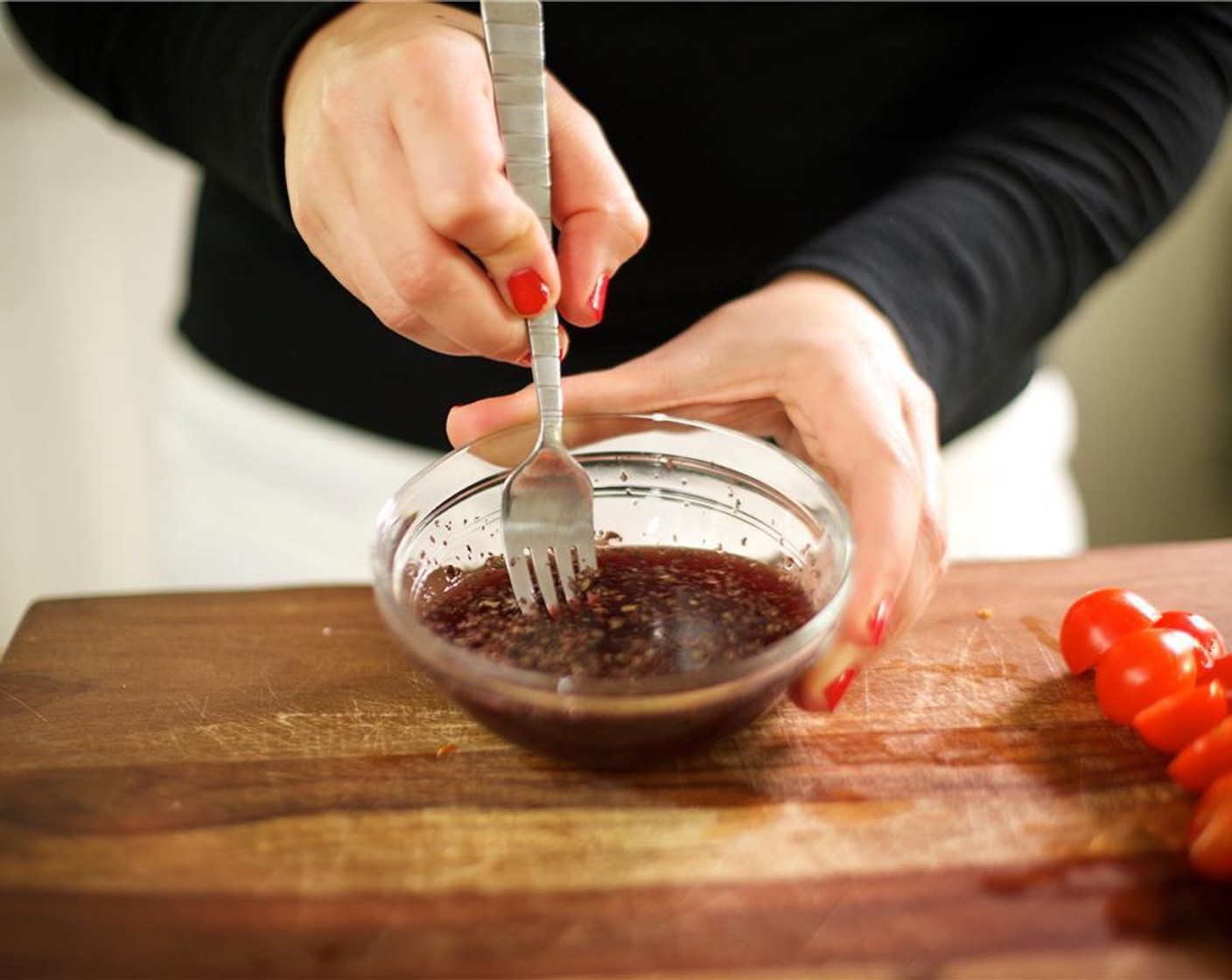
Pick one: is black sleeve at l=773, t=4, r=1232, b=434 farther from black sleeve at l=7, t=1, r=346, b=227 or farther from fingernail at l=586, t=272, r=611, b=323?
black sleeve at l=7, t=1, r=346, b=227

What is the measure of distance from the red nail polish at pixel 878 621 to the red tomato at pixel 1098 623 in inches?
7.9

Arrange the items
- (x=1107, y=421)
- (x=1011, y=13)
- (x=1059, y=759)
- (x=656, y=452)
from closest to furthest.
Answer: (x=1059, y=759)
(x=656, y=452)
(x=1011, y=13)
(x=1107, y=421)

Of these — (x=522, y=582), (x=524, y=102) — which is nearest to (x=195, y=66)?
(x=524, y=102)

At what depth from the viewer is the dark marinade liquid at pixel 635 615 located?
876 millimetres

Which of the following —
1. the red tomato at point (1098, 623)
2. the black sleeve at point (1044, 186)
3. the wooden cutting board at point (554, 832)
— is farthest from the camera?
the black sleeve at point (1044, 186)

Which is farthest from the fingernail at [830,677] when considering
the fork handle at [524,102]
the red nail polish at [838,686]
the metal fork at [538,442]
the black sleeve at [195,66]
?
the black sleeve at [195,66]

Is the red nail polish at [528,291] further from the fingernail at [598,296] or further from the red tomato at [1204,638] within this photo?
the red tomato at [1204,638]

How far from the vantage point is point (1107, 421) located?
273cm

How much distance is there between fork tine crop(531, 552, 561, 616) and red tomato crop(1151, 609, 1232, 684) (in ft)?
1.51

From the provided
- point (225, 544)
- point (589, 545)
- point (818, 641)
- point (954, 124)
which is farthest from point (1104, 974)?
point (225, 544)

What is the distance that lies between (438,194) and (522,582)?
0.29 metres

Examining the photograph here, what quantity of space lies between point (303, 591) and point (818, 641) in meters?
0.49

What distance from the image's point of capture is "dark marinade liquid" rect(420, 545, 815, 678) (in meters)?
0.88

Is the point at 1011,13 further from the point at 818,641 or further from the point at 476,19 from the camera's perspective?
the point at 818,641
